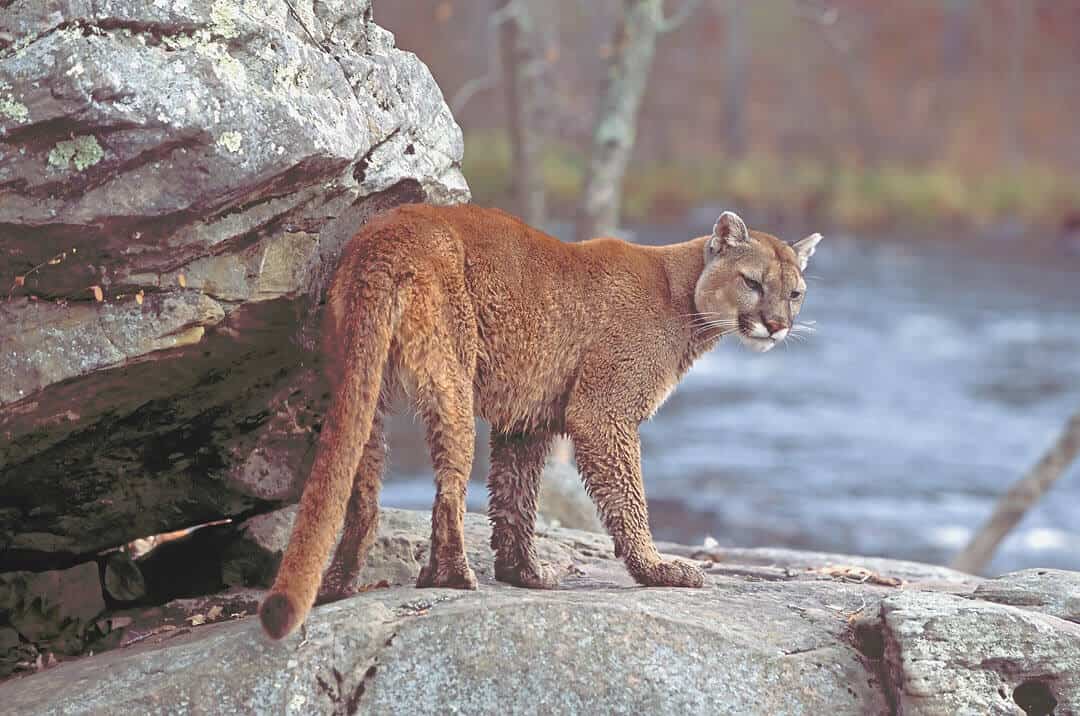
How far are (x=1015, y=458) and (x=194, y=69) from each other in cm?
1411

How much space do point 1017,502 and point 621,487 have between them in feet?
23.3

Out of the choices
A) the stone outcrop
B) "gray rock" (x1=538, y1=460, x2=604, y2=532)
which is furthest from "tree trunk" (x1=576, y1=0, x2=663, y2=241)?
the stone outcrop

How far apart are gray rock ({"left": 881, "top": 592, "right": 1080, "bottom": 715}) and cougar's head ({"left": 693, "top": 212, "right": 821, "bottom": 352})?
1.53 meters

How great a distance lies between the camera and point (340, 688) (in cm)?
476

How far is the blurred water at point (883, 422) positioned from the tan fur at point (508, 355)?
7.32 m

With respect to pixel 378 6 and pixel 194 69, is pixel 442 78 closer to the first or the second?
pixel 378 6

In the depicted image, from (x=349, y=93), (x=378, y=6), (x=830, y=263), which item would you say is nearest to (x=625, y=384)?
(x=349, y=93)

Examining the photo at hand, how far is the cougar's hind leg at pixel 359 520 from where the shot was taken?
5430mm

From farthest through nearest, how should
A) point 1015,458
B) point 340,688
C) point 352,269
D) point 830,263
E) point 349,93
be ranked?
point 830,263, point 1015,458, point 349,93, point 352,269, point 340,688

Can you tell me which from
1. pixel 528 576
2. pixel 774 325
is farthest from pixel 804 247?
pixel 528 576

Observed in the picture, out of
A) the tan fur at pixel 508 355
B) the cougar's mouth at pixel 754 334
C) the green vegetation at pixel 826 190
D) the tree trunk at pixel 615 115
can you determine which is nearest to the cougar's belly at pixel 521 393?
the tan fur at pixel 508 355

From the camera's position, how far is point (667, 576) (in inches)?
231

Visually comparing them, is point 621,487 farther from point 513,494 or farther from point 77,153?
point 77,153

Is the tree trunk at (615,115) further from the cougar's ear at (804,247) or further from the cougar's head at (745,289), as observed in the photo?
the cougar's head at (745,289)
